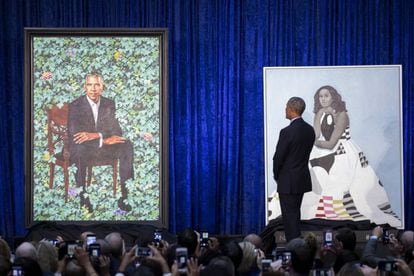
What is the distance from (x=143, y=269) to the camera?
455 centimetres

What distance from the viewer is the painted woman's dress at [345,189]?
970cm

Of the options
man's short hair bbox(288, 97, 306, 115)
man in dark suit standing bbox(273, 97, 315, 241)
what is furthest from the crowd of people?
man's short hair bbox(288, 97, 306, 115)

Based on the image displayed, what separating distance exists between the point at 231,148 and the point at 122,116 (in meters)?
1.35

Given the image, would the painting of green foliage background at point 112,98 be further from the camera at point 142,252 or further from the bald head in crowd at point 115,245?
the camera at point 142,252

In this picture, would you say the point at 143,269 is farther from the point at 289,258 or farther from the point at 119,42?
the point at 119,42

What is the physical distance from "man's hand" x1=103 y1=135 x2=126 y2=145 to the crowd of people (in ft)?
9.48

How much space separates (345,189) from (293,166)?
2.25 metres

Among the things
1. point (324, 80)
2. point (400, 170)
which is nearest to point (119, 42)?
point (324, 80)

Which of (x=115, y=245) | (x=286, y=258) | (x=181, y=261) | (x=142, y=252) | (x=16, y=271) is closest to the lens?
(x=16, y=271)

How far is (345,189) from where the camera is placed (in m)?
9.75

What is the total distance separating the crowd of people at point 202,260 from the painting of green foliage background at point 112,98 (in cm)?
279

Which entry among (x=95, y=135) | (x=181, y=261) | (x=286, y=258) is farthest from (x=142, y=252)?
(x=95, y=135)

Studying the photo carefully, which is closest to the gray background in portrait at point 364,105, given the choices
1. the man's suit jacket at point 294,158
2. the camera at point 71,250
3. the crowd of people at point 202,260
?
the man's suit jacket at point 294,158

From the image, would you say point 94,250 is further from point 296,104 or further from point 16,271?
point 296,104
